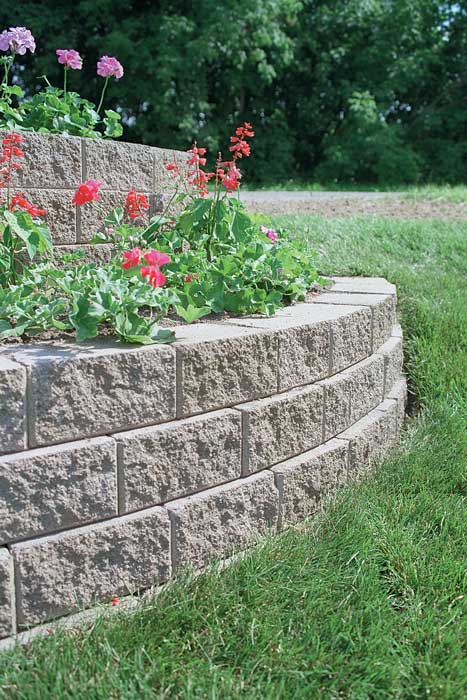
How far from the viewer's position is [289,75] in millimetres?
18250

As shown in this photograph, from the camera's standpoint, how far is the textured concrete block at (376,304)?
3368 mm

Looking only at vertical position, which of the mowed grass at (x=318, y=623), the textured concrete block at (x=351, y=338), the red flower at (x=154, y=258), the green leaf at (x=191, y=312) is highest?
the red flower at (x=154, y=258)

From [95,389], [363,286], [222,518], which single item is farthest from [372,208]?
[95,389]

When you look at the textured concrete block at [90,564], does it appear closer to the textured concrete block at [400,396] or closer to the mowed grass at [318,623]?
the mowed grass at [318,623]

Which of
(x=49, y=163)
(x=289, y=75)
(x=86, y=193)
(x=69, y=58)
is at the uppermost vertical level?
(x=289, y=75)

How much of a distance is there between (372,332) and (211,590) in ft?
5.17

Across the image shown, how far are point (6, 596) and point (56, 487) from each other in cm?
29

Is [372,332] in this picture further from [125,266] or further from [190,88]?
[190,88]

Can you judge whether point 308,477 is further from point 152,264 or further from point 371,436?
point 152,264

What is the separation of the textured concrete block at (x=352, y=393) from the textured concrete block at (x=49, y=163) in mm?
1405

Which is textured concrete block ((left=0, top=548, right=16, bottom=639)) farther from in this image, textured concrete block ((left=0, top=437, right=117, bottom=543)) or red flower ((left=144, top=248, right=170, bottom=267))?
red flower ((left=144, top=248, right=170, bottom=267))

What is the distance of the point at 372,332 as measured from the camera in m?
3.34

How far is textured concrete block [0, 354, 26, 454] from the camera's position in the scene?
1880 mm

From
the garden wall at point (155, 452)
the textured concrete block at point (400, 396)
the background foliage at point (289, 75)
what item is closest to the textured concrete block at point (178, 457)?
the garden wall at point (155, 452)
